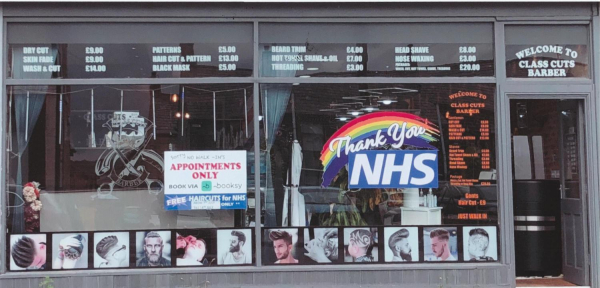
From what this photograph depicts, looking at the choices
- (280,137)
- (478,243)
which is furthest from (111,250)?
(478,243)

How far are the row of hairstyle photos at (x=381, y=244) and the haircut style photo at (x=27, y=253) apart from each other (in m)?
2.58

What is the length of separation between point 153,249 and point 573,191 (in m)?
5.34

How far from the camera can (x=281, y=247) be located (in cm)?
720

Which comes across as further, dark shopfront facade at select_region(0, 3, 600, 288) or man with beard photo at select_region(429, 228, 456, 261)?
man with beard photo at select_region(429, 228, 456, 261)

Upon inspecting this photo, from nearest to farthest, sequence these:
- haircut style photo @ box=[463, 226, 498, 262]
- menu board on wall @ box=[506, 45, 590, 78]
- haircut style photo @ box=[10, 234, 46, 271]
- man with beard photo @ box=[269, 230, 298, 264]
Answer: haircut style photo @ box=[10, 234, 46, 271] → man with beard photo @ box=[269, 230, 298, 264] → haircut style photo @ box=[463, 226, 498, 262] → menu board on wall @ box=[506, 45, 590, 78]

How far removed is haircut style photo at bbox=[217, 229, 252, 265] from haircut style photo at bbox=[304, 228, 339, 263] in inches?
27.2

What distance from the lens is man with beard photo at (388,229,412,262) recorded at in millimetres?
7246

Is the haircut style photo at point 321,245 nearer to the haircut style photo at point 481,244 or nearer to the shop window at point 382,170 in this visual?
the shop window at point 382,170

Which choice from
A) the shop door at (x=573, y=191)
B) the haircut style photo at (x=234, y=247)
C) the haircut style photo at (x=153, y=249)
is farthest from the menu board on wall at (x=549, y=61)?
the haircut style photo at (x=153, y=249)

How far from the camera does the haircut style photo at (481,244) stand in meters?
7.27

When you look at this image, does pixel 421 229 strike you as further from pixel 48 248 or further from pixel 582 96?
pixel 48 248

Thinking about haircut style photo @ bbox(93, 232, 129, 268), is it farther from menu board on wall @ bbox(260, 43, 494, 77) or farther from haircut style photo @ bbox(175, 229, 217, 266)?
menu board on wall @ bbox(260, 43, 494, 77)

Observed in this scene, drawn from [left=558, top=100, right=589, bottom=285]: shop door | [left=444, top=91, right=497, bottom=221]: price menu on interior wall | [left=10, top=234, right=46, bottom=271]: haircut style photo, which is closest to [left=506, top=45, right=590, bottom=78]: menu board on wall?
[left=558, top=100, right=589, bottom=285]: shop door

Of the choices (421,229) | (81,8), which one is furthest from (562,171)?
(81,8)
